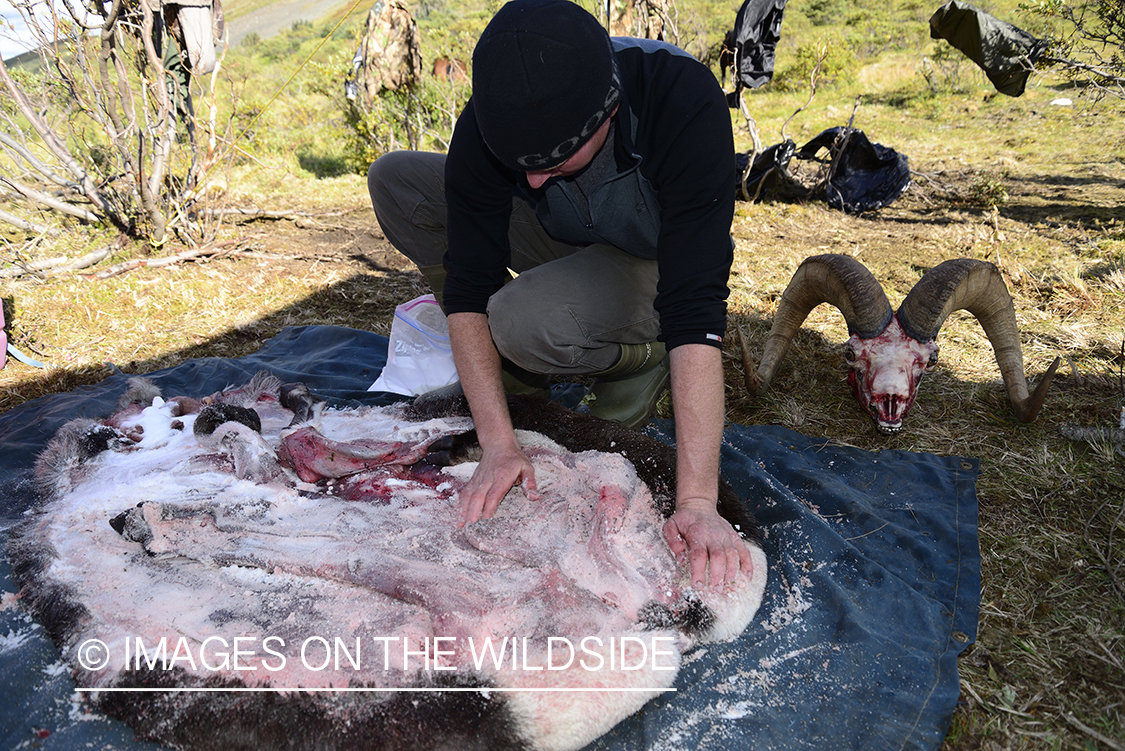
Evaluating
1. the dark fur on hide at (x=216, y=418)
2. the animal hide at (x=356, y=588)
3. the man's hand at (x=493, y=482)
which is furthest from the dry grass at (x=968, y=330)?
the dark fur on hide at (x=216, y=418)

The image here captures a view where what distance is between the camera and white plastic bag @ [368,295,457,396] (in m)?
3.18

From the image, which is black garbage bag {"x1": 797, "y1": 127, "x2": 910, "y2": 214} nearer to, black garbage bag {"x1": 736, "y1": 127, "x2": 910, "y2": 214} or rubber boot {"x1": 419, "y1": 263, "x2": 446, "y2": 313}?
black garbage bag {"x1": 736, "y1": 127, "x2": 910, "y2": 214}

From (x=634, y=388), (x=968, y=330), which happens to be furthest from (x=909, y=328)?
(x=968, y=330)

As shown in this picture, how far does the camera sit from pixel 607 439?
226 cm

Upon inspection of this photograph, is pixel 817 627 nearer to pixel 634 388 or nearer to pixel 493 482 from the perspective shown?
pixel 493 482

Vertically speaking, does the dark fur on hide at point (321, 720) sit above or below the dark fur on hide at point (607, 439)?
below

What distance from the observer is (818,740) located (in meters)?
1.48

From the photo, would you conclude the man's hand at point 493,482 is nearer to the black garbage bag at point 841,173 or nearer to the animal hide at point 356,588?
the animal hide at point 356,588

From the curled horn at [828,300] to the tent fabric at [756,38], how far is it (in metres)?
4.91

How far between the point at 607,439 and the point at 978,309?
192 centimetres

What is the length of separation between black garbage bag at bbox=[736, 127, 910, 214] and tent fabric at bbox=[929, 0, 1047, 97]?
1139mm

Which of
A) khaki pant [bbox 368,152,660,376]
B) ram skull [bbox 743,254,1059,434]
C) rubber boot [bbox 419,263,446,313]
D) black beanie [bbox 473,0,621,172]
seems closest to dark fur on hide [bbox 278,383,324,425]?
rubber boot [bbox 419,263,446,313]

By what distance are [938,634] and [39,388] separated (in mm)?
4177

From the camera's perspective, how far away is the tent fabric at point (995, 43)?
6.29m
